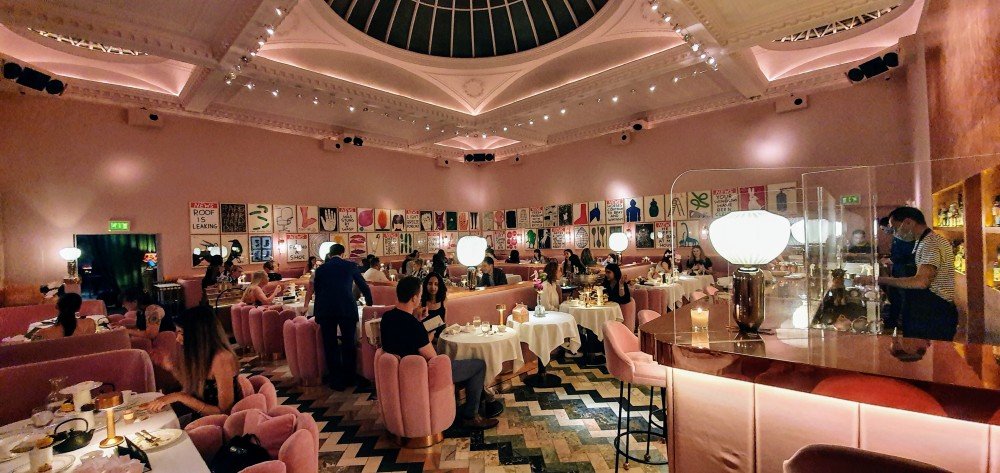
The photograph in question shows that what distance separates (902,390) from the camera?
136cm

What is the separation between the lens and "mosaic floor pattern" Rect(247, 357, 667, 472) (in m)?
3.11

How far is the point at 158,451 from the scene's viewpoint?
70.6 inches

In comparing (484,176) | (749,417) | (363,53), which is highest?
(363,53)

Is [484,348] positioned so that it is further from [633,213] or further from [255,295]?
[633,213]

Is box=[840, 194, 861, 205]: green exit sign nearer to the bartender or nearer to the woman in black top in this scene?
the bartender

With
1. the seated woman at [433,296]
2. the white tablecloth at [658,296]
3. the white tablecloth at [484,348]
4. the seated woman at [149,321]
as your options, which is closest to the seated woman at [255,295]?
the seated woman at [149,321]

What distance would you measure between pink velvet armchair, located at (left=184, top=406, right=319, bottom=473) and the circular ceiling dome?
7577 millimetres

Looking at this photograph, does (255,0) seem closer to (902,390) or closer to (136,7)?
(136,7)

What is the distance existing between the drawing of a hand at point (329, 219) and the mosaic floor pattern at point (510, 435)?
23.7 feet

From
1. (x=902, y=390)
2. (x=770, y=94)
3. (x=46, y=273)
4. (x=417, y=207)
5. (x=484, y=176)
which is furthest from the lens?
(x=484, y=176)

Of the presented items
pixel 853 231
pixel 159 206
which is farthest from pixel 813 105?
pixel 159 206

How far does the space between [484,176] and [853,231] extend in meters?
12.6

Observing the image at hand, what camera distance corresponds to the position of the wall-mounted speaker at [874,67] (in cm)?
698

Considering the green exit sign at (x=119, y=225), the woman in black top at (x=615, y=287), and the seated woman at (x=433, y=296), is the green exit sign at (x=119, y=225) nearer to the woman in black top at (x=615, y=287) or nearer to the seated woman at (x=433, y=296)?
the seated woman at (x=433, y=296)
